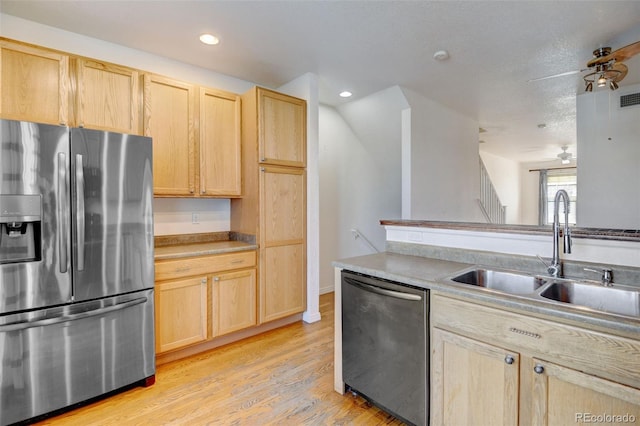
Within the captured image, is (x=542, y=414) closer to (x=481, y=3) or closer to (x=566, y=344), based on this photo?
(x=566, y=344)

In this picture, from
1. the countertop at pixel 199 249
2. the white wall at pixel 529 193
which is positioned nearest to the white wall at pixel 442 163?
the countertop at pixel 199 249

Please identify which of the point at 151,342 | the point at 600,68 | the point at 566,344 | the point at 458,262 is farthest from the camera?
the point at 600,68

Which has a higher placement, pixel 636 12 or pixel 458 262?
pixel 636 12

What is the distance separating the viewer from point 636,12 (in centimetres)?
211

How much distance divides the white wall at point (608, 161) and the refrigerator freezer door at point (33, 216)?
5062 millimetres

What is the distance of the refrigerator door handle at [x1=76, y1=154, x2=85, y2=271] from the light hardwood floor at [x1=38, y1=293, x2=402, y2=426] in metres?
0.96

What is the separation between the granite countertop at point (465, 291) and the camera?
1.07 meters

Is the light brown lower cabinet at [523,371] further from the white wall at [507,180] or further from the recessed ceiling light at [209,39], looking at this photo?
the white wall at [507,180]

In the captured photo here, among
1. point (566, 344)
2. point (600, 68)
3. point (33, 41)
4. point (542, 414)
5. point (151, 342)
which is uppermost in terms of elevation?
point (33, 41)

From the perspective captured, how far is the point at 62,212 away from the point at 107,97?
1.06 m

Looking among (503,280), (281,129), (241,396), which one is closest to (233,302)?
(241,396)

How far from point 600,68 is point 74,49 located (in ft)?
13.9

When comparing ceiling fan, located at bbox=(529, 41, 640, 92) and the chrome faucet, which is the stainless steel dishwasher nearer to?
the chrome faucet

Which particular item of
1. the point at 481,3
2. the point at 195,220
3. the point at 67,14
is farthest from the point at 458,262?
the point at 67,14
